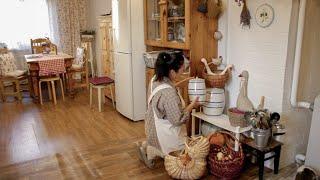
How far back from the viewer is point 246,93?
8.71 feet

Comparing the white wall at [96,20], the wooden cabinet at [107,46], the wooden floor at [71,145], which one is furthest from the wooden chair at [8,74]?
the white wall at [96,20]

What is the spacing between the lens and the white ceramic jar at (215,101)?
108 inches

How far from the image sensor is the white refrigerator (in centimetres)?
366

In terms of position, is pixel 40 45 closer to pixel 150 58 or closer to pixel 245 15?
pixel 150 58

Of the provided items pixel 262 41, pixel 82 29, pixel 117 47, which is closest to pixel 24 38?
pixel 82 29

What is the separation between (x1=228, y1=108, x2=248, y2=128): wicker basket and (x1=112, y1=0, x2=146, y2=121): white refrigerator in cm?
166

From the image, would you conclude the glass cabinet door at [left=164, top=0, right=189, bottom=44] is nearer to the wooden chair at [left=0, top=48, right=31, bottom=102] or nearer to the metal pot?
the metal pot

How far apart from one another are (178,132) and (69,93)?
11.2 ft

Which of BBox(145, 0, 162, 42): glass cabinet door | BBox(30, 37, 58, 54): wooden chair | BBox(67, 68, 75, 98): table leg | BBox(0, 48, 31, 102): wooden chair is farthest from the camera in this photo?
BBox(30, 37, 58, 54): wooden chair

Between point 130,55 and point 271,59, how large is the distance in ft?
6.21

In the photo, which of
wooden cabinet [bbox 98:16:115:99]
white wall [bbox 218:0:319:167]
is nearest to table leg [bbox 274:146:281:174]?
white wall [bbox 218:0:319:167]

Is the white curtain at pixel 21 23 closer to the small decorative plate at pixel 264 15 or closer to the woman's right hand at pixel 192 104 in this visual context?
the woman's right hand at pixel 192 104

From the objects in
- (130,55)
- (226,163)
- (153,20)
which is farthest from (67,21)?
(226,163)

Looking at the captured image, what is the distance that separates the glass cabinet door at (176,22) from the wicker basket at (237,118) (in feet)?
3.05
